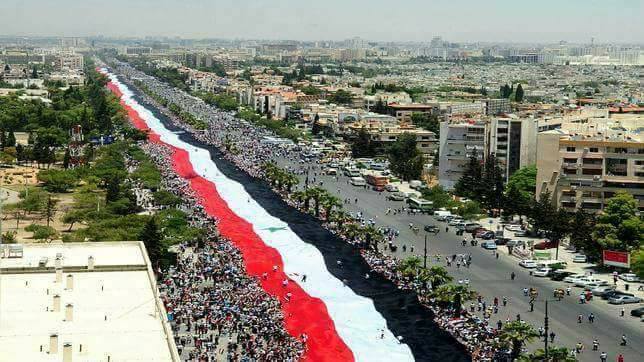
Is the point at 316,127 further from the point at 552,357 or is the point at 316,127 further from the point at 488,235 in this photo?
the point at 552,357

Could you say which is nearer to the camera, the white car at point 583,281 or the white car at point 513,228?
the white car at point 583,281

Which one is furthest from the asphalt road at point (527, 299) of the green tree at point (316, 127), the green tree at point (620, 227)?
the green tree at point (316, 127)

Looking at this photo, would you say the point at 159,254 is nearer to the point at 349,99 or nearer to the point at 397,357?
the point at 397,357

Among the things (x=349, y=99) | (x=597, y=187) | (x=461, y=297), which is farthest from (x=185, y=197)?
(x=349, y=99)

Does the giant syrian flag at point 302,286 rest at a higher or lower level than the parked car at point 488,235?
higher

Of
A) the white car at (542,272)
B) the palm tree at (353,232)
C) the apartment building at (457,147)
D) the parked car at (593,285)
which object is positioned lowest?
the white car at (542,272)

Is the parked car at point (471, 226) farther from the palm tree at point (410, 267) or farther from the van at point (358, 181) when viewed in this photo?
the van at point (358, 181)

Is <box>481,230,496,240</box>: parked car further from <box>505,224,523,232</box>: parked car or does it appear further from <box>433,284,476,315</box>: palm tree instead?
<box>433,284,476,315</box>: palm tree
